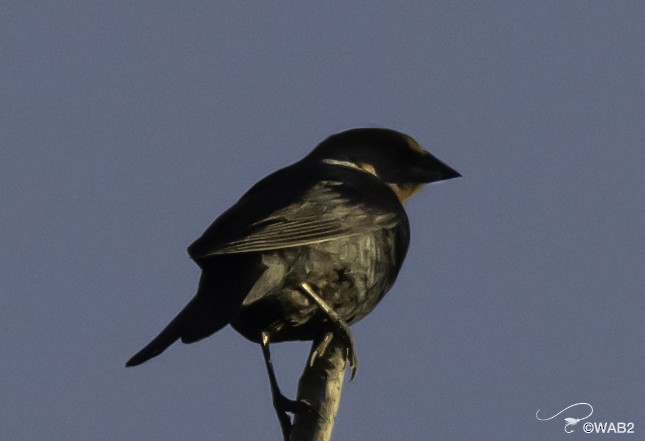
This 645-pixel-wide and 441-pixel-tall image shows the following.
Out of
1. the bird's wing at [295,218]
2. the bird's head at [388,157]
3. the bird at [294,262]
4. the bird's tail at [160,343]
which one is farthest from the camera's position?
the bird's head at [388,157]

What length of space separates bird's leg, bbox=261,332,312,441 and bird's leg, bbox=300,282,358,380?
26 cm

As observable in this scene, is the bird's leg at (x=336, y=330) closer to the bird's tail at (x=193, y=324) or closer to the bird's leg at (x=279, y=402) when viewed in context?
the bird's leg at (x=279, y=402)

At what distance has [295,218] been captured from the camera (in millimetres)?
6859

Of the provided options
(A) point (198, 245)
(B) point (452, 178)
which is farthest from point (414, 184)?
(A) point (198, 245)

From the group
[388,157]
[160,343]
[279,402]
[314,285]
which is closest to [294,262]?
[314,285]

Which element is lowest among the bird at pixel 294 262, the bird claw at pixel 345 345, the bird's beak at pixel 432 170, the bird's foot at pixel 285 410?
the bird's foot at pixel 285 410

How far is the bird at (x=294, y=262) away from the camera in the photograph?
256 inches

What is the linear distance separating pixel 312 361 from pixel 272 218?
0.70 metres

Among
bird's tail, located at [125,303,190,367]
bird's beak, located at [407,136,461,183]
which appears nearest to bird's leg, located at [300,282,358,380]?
bird's tail, located at [125,303,190,367]

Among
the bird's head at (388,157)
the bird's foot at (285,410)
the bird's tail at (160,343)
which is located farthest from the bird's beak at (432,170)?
the bird's tail at (160,343)

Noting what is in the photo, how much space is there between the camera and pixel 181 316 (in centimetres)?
634

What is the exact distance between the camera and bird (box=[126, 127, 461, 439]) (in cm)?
649

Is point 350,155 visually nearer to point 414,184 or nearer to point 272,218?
point 414,184

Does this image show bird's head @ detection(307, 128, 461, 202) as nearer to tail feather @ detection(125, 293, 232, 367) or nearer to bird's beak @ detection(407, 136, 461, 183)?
bird's beak @ detection(407, 136, 461, 183)
